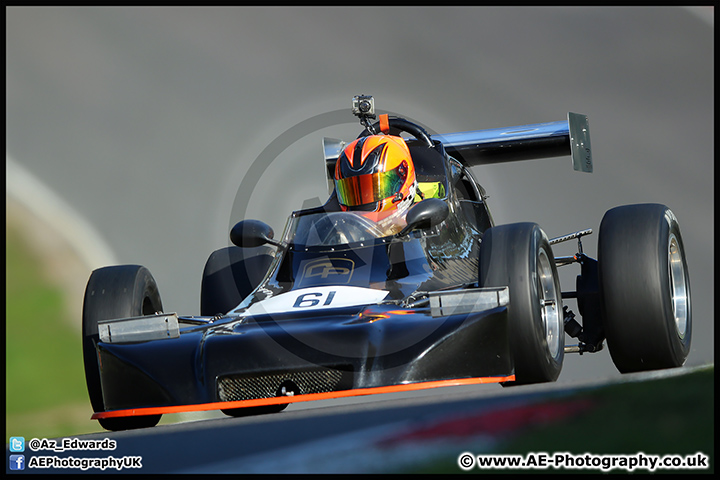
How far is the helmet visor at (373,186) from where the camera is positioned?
688 centimetres

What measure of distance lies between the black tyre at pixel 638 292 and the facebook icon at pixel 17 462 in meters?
3.63

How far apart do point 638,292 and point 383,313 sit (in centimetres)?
173

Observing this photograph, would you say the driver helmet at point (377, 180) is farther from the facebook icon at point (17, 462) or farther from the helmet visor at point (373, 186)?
the facebook icon at point (17, 462)

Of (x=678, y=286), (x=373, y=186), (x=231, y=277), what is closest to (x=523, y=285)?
(x=678, y=286)

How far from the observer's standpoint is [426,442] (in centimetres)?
362

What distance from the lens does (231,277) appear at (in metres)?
7.61

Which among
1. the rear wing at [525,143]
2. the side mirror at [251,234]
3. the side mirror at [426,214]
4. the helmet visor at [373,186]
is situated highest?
the rear wing at [525,143]

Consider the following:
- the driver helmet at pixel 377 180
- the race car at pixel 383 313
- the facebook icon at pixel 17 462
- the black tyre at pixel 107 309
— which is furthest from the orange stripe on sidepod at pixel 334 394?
the driver helmet at pixel 377 180

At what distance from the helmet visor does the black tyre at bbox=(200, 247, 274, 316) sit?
43.6 inches

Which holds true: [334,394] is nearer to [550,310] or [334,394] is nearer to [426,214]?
[426,214]

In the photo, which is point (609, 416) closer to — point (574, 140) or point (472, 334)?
point (472, 334)
